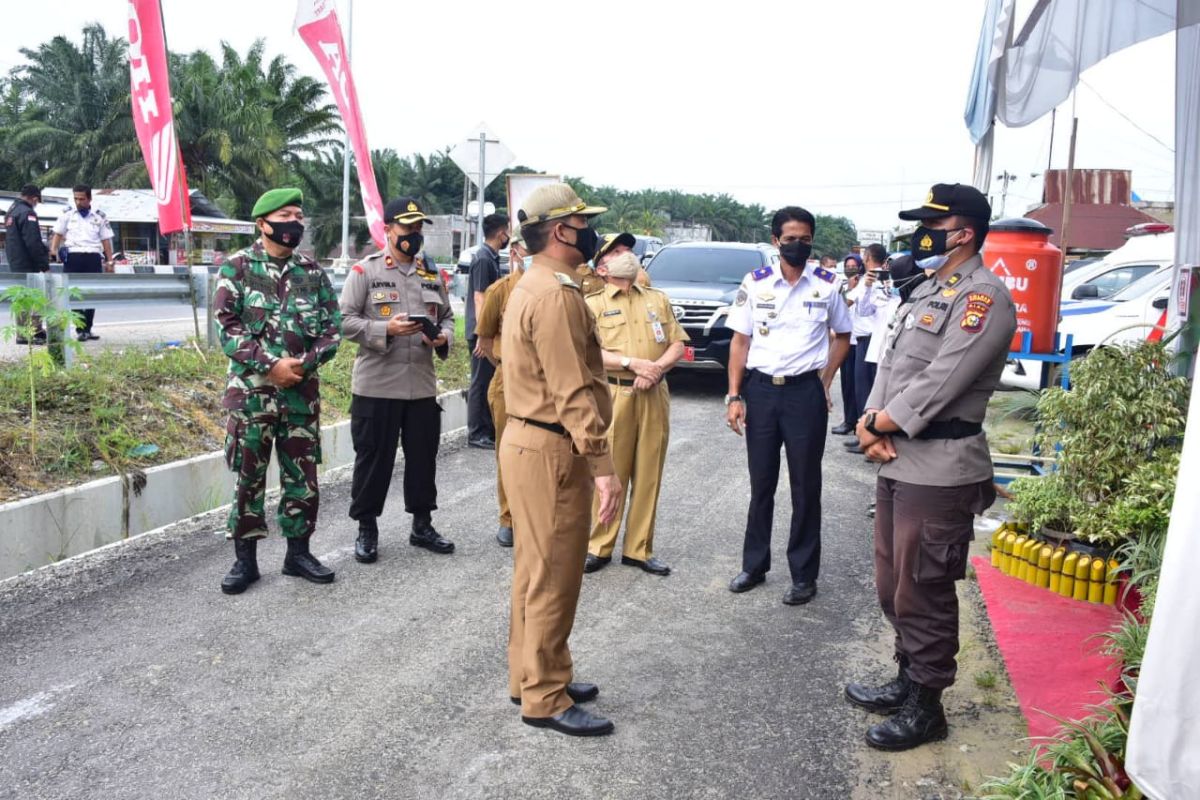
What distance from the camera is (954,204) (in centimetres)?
337

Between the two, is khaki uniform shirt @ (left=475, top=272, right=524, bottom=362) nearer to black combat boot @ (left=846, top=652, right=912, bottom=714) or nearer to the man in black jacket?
black combat boot @ (left=846, top=652, right=912, bottom=714)

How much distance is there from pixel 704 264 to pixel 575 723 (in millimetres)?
9393

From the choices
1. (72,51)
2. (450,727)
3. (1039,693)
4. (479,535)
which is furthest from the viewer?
(72,51)

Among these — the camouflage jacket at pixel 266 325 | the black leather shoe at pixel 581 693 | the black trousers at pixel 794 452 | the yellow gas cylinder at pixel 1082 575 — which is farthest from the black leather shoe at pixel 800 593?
the camouflage jacket at pixel 266 325

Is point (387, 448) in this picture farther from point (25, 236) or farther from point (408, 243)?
point (25, 236)

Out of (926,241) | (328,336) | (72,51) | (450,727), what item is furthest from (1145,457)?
(72,51)

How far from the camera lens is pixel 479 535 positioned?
5793mm

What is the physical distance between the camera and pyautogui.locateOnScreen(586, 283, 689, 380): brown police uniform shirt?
528cm

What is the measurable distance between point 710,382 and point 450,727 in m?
9.49

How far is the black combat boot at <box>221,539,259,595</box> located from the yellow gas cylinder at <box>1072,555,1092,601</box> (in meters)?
4.06

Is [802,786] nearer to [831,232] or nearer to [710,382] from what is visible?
[710,382]

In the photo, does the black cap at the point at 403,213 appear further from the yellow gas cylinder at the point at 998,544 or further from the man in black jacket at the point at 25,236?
the man in black jacket at the point at 25,236

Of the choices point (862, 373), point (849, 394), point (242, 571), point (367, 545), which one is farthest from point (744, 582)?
point (849, 394)

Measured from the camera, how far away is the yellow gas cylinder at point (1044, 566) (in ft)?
15.8
